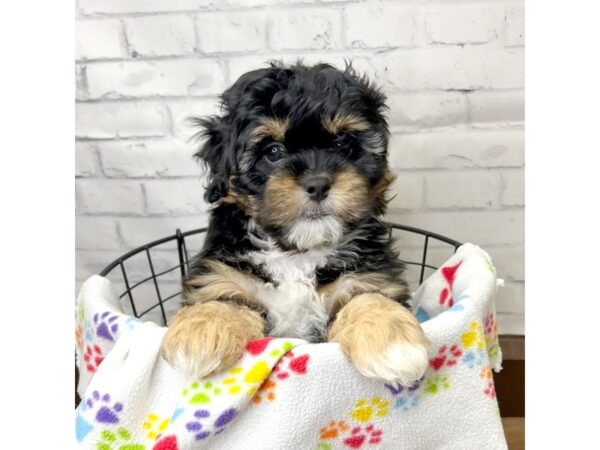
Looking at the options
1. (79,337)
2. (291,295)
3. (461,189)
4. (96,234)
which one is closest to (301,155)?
(291,295)

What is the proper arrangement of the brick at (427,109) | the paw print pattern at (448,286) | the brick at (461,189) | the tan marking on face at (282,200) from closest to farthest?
the tan marking on face at (282,200)
the paw print pattern at (448,286)
the brick at (427,109)
the brick at (461,189)

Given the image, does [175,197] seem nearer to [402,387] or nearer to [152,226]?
[152,226]

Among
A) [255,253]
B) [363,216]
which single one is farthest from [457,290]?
[255,253]

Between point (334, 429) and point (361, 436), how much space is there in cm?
7

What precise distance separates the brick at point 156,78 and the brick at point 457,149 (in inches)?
32.2

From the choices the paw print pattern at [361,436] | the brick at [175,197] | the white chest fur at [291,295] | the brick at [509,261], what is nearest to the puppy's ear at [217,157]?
the white chest fur at [291,295]

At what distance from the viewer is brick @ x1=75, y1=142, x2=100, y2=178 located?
2.42m

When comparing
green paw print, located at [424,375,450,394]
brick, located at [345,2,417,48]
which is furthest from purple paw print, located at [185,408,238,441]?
brick, located at [345,2,417,48]

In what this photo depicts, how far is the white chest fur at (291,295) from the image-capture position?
1606 millimetres

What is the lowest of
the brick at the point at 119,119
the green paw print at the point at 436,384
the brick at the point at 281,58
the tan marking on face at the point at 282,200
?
the green paw print at the point at 436,384

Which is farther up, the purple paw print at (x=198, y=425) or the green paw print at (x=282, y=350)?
the green paw print at (x=282, y=350)

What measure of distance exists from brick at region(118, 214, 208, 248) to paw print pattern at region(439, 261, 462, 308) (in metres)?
1.15

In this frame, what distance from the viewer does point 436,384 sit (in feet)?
4.22

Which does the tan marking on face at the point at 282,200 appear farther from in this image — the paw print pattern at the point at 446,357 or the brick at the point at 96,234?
the brick at the point at 96,234
